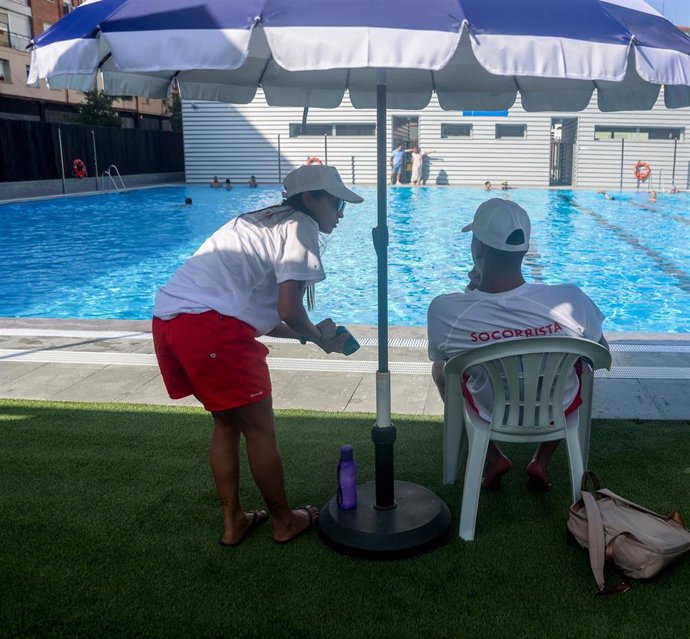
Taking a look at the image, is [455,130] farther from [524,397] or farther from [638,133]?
[524,397]

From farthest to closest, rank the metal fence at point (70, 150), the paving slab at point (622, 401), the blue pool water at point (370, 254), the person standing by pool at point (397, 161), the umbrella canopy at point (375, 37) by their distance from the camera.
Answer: the person standing by pool at point (397, 161) → the metal fence at point (70, 150) → the blue pool water at point (370, 254) → the paving slab at point (622, 401) → the umbrella canopy at point (375, 37)

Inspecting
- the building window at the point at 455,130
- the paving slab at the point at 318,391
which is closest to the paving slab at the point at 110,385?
the paving slab at the point at 318,391

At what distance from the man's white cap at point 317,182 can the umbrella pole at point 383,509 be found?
20 cm

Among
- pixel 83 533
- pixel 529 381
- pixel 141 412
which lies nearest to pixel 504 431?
pixel 529 381

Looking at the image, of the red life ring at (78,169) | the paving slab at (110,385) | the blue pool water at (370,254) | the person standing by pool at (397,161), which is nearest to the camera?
the paving slab at (110,385)

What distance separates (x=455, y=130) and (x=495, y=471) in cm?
2708

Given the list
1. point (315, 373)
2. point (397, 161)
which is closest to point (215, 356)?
point (315, 373)

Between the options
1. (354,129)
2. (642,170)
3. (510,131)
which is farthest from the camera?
(354,129)

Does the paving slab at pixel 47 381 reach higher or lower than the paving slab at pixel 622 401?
higher

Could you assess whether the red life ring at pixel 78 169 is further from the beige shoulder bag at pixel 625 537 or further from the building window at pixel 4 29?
the beige shoulder bag at pixel 625 537

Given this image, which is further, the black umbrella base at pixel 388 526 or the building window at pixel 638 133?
the building window at pixel 638 133

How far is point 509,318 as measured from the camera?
9.80ft

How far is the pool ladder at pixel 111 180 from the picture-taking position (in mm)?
26967

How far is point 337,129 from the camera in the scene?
29547mm
